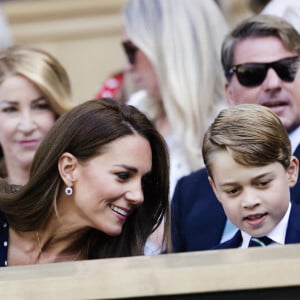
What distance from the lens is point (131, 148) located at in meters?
4.69

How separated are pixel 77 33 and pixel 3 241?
619cm

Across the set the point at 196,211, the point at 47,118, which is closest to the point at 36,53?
the point at 47,118

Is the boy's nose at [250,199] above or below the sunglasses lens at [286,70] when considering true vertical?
below

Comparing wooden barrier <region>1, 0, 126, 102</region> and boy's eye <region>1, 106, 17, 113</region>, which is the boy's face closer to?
boy's eye <region>1, 106, 17, 113</region>

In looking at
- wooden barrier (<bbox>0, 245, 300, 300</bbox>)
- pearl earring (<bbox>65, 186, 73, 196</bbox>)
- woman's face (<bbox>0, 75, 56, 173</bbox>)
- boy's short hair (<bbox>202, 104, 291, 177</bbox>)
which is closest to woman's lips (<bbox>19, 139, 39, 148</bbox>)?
woman's face (<bbox>0, 75, 56, 173</bbox>)

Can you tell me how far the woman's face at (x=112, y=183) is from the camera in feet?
15.2

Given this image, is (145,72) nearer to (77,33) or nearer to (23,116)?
(23,116)

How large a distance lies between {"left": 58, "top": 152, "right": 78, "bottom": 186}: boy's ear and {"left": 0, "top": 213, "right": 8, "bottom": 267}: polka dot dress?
352mm

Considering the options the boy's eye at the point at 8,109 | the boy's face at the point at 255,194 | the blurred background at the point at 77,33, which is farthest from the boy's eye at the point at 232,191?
the blurred background at the point at 77,33

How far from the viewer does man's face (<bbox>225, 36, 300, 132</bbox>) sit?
528cm

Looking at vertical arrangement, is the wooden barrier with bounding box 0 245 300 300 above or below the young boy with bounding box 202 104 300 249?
below

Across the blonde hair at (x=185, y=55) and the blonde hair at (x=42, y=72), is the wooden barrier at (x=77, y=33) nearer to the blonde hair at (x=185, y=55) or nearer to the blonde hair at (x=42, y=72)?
the blonde hair at (x=185, y=55)

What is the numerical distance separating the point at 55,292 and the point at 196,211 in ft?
5.41

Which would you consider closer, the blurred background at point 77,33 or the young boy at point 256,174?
the young boy at point 256,174
